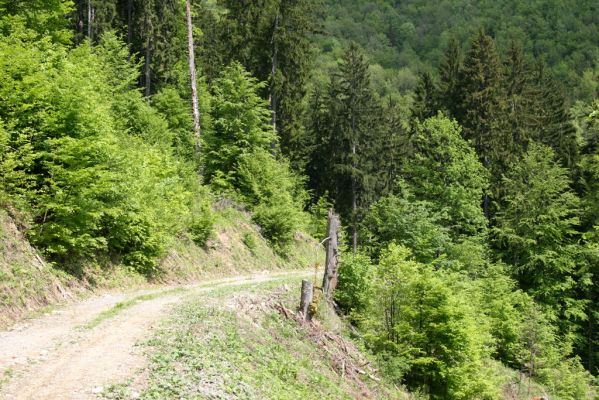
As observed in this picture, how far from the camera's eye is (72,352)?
8633 mm

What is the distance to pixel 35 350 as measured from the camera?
8.66 m

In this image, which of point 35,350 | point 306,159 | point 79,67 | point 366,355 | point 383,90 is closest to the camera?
point 35,350

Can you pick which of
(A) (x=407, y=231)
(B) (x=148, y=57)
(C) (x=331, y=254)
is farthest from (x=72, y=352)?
A: (B) (x=148, y=57)

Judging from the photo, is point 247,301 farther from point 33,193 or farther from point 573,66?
point 573,66

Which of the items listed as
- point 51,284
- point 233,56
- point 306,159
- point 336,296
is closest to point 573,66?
point 306,159

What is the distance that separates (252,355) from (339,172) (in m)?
32.6

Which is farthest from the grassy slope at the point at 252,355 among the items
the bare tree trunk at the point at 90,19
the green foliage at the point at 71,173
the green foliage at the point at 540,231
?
the bare tree trunk at the point at 90,19

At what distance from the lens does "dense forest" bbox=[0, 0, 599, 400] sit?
1467 cm

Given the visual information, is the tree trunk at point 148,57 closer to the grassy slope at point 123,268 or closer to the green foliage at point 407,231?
the grassy slope at point 123,268

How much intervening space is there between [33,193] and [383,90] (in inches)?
3913

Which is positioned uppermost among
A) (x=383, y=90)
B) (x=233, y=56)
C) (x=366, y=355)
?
(x=383, y=90)

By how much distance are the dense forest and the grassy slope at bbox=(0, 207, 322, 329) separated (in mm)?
527

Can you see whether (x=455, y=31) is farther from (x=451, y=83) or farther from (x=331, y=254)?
(x=331, y=254)

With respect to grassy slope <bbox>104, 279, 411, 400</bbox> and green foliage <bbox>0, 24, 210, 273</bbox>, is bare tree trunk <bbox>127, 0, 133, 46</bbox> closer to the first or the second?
green foliage <bbox>0, 24, 210, 273</bbox>
